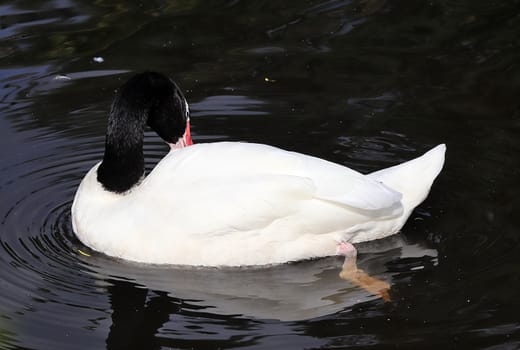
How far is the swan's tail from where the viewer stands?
21.8 feet

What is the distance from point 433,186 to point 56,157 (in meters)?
2.57

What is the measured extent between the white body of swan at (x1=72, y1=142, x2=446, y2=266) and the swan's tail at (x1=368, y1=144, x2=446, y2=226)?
12 centimetres

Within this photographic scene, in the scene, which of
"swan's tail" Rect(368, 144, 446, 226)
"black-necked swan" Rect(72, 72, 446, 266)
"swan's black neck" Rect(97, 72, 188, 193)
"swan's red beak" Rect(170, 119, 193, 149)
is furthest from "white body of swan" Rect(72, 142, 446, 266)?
"swan's red beak" Rect(170, 119, 193, 149)

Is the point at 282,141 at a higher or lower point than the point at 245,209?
lower

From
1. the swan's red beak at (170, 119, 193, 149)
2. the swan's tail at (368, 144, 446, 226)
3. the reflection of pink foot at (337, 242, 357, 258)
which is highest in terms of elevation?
the swan's red beak at (170, 119, 193, 149)

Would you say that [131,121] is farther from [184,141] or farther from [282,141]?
[282,141]

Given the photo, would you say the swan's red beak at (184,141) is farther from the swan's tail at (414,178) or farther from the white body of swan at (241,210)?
the swan's tail at (414,178)

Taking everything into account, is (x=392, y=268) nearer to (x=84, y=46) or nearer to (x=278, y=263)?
(x=278, y=263)

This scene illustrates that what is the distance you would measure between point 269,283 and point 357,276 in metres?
0.49

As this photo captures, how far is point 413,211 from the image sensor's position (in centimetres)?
708

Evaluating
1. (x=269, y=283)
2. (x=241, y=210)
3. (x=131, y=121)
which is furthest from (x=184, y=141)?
(x=269, y=283)

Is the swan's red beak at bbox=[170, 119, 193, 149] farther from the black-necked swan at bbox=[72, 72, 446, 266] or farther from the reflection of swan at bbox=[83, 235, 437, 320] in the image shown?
the reflection of swan at bbox=[83, 235, 437, 320]

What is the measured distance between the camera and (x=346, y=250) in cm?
643

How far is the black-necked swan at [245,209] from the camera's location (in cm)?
626
